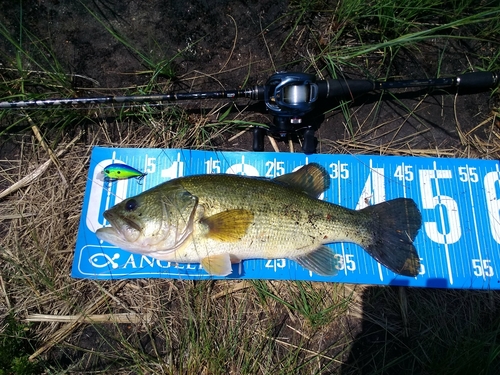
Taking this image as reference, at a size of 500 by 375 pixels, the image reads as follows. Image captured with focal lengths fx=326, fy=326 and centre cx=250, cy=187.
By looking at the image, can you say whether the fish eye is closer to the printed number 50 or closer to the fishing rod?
the fishing rod

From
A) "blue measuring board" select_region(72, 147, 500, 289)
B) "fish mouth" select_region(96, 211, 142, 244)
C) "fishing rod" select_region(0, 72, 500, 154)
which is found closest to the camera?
"fish mouth" select_region(96, 211, 142, 244)

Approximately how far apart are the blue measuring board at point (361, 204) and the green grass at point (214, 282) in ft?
0.46

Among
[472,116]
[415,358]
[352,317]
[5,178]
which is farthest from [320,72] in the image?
[5,178]

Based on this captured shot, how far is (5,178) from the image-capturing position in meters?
3.37

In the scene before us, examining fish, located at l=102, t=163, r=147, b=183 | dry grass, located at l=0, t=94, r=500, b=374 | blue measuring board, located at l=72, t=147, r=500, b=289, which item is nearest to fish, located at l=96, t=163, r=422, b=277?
blue measuring board, located at l=72, t=147, r=500, b=289

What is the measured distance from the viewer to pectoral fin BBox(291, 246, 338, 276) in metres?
2.91

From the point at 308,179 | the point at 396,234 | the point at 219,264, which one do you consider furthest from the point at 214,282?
the point at 396,234

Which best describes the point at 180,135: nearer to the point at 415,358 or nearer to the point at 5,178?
the point at 5,178

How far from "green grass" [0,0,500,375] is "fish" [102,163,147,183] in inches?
12.2

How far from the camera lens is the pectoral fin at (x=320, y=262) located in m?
2.91

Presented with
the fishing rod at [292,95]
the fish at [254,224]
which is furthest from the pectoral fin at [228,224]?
the fishing rod at [292,95]

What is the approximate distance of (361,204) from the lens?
3.23 m

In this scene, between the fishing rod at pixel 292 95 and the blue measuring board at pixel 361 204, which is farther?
the blue measuring board at pixel 361 204

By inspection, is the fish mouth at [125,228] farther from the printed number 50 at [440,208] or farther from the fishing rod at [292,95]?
the printed number 50 at [440,208]
